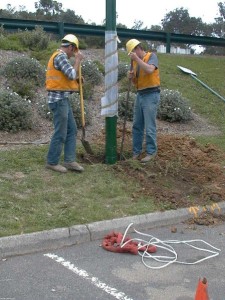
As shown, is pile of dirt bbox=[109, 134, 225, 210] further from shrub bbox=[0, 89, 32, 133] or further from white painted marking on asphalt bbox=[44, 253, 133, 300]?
white painted marking on asphalt bbox=[44, 253, 133, 300]

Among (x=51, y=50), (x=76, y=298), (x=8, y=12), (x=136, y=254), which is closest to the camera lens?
(x=76, y=298)

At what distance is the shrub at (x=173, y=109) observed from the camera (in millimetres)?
11875

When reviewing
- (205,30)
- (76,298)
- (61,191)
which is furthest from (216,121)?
(205,30)

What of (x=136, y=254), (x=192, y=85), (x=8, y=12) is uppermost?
(x=8, y=12)

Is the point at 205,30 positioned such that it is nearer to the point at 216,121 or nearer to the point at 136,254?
the point at 216,121

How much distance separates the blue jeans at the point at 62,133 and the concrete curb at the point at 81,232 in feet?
5.38

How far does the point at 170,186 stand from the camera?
7883mm

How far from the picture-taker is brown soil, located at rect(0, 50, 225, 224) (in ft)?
24.9

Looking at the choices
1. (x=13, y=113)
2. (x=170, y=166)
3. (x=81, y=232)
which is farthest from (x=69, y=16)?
(x=81, y=232)

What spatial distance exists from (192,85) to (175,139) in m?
5.30

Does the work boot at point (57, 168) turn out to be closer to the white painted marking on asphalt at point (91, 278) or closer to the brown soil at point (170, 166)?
the brown soil at point (170, 166)

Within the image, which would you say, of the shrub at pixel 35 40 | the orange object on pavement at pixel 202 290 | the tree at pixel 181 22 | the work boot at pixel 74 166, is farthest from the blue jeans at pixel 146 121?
the tree at pixel 181 22

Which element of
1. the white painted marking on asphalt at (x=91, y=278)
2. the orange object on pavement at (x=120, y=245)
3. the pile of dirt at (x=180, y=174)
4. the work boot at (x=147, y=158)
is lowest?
the white painted marking on asphalt at (x=91, y=278)

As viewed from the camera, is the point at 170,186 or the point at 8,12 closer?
the point at 170,186
